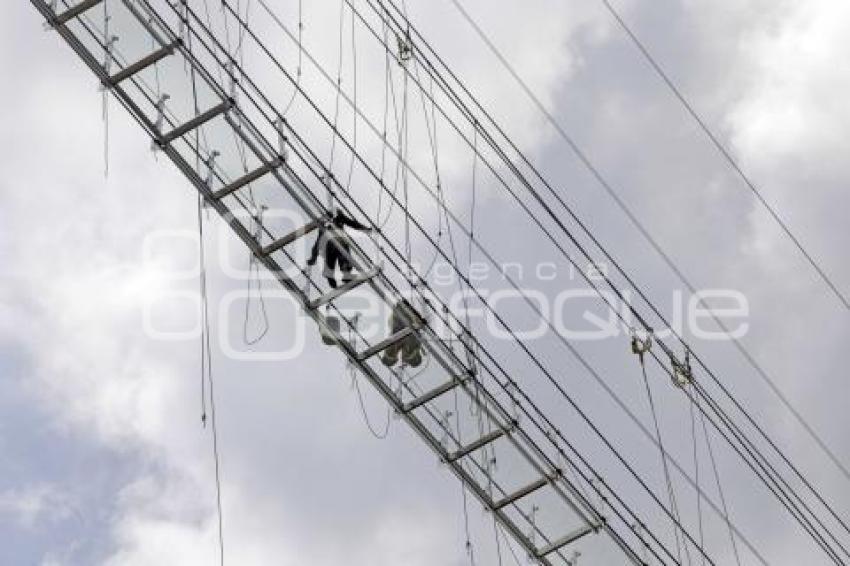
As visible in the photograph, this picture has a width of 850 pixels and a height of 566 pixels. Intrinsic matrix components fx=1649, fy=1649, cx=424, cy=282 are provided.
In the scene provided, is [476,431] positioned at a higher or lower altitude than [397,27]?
lower

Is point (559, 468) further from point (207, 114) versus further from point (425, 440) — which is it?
point (207, 114)

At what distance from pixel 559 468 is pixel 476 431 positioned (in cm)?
123

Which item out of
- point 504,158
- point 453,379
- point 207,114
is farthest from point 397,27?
point 453,379

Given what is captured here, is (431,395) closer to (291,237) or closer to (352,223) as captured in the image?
(352,223)

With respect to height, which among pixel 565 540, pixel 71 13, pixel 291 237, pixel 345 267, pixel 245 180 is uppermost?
pixel 71 13

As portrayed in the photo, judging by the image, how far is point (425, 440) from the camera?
21219mm

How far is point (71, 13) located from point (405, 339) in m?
5.89

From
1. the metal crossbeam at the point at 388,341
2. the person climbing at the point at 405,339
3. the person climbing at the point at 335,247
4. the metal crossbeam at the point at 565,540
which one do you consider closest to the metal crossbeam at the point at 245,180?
Answer: the person climbing at the point at 335,247

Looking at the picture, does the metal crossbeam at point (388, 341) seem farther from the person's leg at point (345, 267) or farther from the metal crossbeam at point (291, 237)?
the metal crossbeam at point (291, 237)

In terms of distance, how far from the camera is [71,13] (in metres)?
20.8

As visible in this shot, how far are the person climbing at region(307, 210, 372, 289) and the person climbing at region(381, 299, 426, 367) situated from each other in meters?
0.76

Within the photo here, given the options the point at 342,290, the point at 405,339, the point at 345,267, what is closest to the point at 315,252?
the point at 345,267

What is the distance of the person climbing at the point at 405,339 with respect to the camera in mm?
20750

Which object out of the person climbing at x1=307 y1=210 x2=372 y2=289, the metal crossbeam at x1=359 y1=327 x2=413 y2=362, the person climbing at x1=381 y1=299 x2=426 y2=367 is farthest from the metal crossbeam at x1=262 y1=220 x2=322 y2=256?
the metal crossbeam at x1=359 y1=327 x2=413 y2=362
